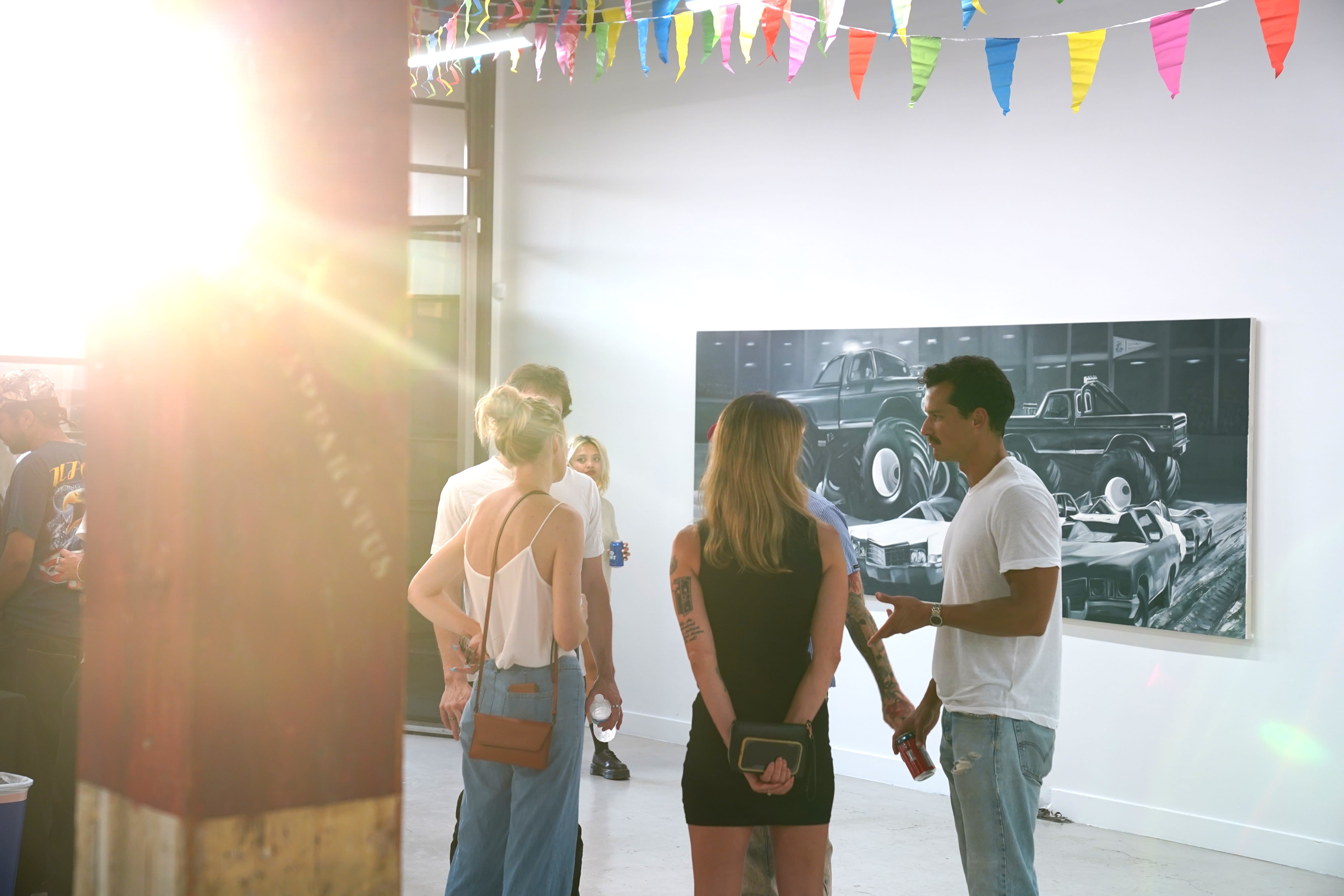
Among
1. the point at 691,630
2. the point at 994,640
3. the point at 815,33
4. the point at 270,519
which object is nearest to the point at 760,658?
the point at 691,630

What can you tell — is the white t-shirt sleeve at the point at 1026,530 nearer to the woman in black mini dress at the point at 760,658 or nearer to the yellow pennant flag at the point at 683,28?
the woman in black mini dress at the point at 760,658

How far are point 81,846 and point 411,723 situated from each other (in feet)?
17.6

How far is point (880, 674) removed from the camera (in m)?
2.73

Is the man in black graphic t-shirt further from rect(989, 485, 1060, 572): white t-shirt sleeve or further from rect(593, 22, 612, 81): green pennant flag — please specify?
rect(989, 485, 1060, 572): white t-shirt sleeve

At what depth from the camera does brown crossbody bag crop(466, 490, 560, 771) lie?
241 centimetres

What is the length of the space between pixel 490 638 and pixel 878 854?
92.3 inches

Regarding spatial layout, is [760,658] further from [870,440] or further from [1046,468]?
[870,440]

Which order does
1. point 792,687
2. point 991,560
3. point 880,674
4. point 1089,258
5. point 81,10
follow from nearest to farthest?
point 81,10 → point 792,687 → point 991,560 → point 880,674 → point 1089,258

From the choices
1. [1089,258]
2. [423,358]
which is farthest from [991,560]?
[423,358]

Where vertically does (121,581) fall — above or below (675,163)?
below

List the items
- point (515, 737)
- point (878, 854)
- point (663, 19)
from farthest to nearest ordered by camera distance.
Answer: point (663, 19) < point (878, 854) < point (515, 737)

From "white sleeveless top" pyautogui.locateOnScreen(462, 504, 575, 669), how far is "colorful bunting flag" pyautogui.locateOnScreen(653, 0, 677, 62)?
8.10 ft

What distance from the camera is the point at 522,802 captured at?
97.2 inches

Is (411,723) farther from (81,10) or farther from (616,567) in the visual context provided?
(81,10)
